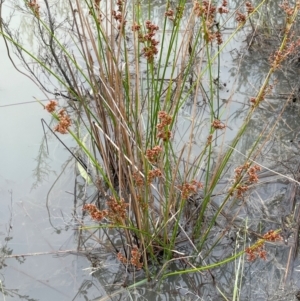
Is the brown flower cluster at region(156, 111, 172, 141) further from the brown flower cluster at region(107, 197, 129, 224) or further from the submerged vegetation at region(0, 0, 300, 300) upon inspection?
the brown flower cluster at region(107, 197, 129, 224)

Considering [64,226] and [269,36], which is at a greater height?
[269,36]

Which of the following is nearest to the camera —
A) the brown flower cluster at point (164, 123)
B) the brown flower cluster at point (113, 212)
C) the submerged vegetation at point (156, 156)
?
the brown flower cluster at point (164, 123)

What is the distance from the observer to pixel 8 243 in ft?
6.14

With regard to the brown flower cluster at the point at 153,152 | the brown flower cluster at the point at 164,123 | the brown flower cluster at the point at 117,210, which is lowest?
the brown flower cluster at the point at 117,210

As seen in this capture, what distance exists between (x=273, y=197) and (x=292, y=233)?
0.86 feet

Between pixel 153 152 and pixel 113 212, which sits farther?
pixel 113 212

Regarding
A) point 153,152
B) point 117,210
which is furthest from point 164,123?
point 117,210

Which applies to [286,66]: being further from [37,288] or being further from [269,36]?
[37,288]

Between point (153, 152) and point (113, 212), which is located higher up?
point (153, 152)

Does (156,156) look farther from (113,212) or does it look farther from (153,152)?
(113,212)

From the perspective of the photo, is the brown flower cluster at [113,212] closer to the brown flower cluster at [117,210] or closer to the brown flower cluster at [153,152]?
the brown flower cluster at [117,210]

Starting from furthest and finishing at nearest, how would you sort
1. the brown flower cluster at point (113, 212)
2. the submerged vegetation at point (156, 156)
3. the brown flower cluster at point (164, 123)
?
the submerged vegetation at point (156, 156), the brown flower cluster at point (113, 212), the brown flower cluster at point (164, 123)

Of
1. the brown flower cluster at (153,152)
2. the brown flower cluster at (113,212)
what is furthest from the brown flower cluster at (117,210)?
the brown flower cluster at (153,152)

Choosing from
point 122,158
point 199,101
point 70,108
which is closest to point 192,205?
point 122,158
